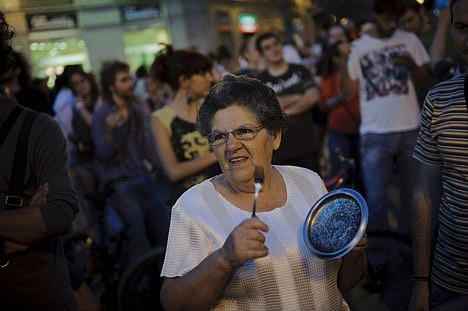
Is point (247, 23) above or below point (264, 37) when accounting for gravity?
below

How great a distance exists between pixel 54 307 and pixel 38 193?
538 mm

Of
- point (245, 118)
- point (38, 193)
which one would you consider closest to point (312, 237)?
point (245, 118)

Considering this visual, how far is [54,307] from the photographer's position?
2531 millimetres

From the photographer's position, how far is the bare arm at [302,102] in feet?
17.8

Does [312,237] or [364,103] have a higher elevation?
[312,237]

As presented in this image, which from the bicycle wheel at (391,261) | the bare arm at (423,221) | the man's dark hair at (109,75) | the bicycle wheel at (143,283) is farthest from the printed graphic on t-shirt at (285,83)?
the bare arm at (423,221)

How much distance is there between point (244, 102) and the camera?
2.34m

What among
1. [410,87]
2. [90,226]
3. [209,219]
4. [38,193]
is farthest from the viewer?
[90,226]

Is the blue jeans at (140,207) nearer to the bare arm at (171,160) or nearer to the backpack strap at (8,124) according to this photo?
the bare arm at (171,160)

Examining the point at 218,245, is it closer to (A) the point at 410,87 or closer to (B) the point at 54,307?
(B) the point at 54,307

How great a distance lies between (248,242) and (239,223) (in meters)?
0.39

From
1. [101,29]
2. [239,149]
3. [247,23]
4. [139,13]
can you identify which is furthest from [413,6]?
[247,23]

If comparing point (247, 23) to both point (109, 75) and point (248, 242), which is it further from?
point (248, 242)

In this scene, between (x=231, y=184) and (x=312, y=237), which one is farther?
(x=231, y=184)
